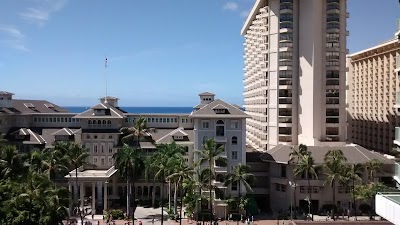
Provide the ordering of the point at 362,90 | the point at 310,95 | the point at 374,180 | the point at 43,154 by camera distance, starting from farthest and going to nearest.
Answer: the point at 362,90 < the point at 310,95 < the point at 374,180 < the point at 43,154

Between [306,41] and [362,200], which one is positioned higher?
[306,41]

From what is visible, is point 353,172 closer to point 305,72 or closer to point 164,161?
point 305,72

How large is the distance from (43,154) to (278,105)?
51472 mm

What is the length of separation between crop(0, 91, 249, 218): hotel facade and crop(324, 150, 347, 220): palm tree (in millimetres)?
14818

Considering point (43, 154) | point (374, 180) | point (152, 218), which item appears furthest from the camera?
point (374, 180)

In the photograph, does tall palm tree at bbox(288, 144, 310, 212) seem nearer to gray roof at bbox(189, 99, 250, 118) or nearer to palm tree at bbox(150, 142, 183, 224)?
gray roof at bbox(189, 99, 250, 118)

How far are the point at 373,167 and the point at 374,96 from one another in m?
43.9

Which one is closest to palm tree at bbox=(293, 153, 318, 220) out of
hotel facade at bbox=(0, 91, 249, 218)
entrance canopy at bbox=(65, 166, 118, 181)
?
hotel facade at bbox=(0, 91, 249, 218)

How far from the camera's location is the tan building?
102m

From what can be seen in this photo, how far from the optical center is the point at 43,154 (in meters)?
66.3

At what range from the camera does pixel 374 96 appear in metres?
112

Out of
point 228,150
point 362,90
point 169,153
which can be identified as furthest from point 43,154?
point 362,90

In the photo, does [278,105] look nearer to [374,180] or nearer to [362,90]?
[374,180]

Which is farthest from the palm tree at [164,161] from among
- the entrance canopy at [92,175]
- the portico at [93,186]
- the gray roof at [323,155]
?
the gray roof at [323,155]
